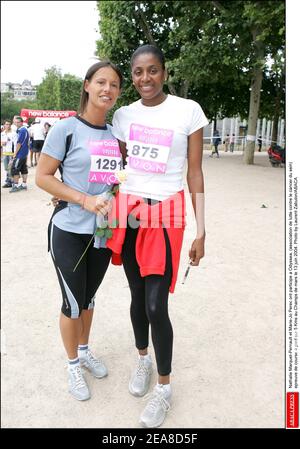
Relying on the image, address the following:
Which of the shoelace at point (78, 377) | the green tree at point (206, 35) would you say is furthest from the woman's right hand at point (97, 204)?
the green tree at point (206, 35)

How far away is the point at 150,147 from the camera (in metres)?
1.96

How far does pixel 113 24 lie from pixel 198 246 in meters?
17.7

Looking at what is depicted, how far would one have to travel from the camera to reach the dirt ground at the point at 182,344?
6.97 feet

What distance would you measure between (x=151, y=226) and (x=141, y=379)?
3.35 feet

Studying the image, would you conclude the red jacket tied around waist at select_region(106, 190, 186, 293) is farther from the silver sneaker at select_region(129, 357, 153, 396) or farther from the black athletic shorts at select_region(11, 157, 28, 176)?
the black athletic shorts at select_region(11, 157, 28, 176)

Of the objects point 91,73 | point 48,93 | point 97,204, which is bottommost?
point 97,204

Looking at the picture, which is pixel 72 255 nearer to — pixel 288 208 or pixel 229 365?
pixel 288 208

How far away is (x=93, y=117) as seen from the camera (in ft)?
6.67

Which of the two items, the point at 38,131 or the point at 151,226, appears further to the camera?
the point at 38,131

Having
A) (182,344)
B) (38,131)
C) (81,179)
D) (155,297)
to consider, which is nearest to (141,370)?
(182,344)

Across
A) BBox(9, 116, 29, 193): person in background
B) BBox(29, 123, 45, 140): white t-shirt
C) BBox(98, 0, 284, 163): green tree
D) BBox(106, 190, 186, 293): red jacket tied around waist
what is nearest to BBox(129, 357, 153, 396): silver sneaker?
BBox(106, 190, 186, 293): red jacket tied around waist

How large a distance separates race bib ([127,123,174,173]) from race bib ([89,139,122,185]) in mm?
97

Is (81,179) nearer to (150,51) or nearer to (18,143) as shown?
(150,51)

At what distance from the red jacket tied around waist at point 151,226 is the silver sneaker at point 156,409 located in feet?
2.39
